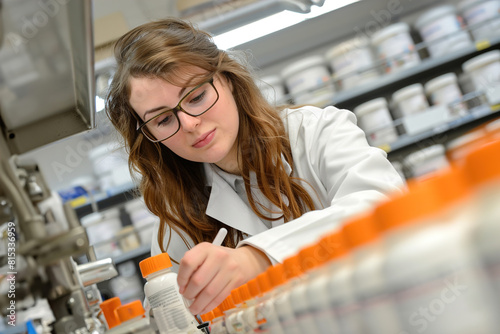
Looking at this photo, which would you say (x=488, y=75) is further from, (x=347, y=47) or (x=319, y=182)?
(x=319, y=182)

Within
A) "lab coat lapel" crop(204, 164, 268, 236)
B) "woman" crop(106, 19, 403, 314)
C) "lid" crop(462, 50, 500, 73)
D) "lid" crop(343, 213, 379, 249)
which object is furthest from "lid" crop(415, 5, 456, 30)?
"lid" crop(343, 213, 379, 249)

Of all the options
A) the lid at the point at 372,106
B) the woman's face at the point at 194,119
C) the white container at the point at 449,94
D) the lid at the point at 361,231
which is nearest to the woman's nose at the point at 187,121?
the woman's face at the point at 194,119

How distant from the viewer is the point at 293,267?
58 cm

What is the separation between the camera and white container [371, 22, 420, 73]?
3125mm

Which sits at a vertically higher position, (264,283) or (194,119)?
(194,119)

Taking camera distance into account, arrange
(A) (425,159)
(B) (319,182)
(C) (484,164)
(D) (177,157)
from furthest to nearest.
A: (A) (425,159) < (D) (177,157) < (B) (319,182) < (C) (484,164)

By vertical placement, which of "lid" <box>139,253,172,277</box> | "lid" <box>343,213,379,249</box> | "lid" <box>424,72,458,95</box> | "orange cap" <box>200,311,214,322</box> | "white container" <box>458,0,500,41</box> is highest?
"white container" <box>458,0,500,41</box>

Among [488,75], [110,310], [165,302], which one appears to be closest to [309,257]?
[165,302]

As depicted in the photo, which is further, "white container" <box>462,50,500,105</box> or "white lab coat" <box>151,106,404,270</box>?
"white container" <box>462,50,500,105</box>

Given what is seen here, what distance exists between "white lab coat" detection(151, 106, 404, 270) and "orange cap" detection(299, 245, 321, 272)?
332 millimetres

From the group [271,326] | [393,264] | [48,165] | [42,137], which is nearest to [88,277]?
[42,137]

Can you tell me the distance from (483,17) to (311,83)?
1.07 m

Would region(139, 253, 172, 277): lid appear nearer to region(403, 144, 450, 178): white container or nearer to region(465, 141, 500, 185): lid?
region(465, 141, 500, 185): lid

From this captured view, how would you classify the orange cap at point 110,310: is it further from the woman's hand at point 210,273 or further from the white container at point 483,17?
the white container at point 483,17
